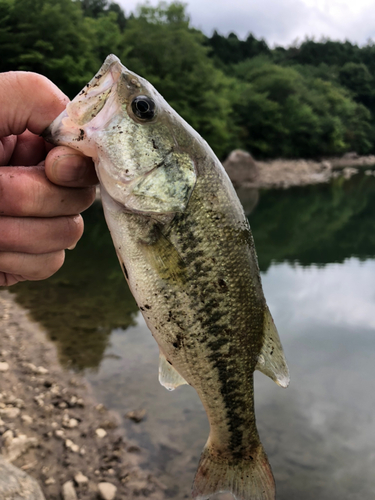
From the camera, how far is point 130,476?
4449 mm

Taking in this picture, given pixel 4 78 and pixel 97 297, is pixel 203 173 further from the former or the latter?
pixel 97 297

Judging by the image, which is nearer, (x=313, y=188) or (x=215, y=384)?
(x=215, y=384)

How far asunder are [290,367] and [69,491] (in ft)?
14.5

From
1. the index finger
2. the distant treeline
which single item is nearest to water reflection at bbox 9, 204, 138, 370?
the index finger

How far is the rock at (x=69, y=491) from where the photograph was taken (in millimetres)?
3980

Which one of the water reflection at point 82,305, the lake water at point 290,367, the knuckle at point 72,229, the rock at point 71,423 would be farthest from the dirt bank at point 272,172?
the knuckle at point 72,229

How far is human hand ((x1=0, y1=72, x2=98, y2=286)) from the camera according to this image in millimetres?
2070

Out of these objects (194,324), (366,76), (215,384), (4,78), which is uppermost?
(366,76)

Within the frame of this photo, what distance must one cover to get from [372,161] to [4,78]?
2501 inches

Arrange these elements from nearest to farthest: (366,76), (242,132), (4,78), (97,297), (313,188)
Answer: (4,78), (97,297), (313,188), (242,132), (366,76)

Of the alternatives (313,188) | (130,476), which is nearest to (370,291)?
(130,476)

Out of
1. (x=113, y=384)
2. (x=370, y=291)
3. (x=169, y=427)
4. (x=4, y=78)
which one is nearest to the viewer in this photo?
(x=4, y=78)

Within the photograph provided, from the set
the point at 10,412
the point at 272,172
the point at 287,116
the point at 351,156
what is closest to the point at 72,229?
the point at 10,412

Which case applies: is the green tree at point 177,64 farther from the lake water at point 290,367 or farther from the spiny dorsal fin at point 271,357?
the spiny dorsal fin at point 271,357
